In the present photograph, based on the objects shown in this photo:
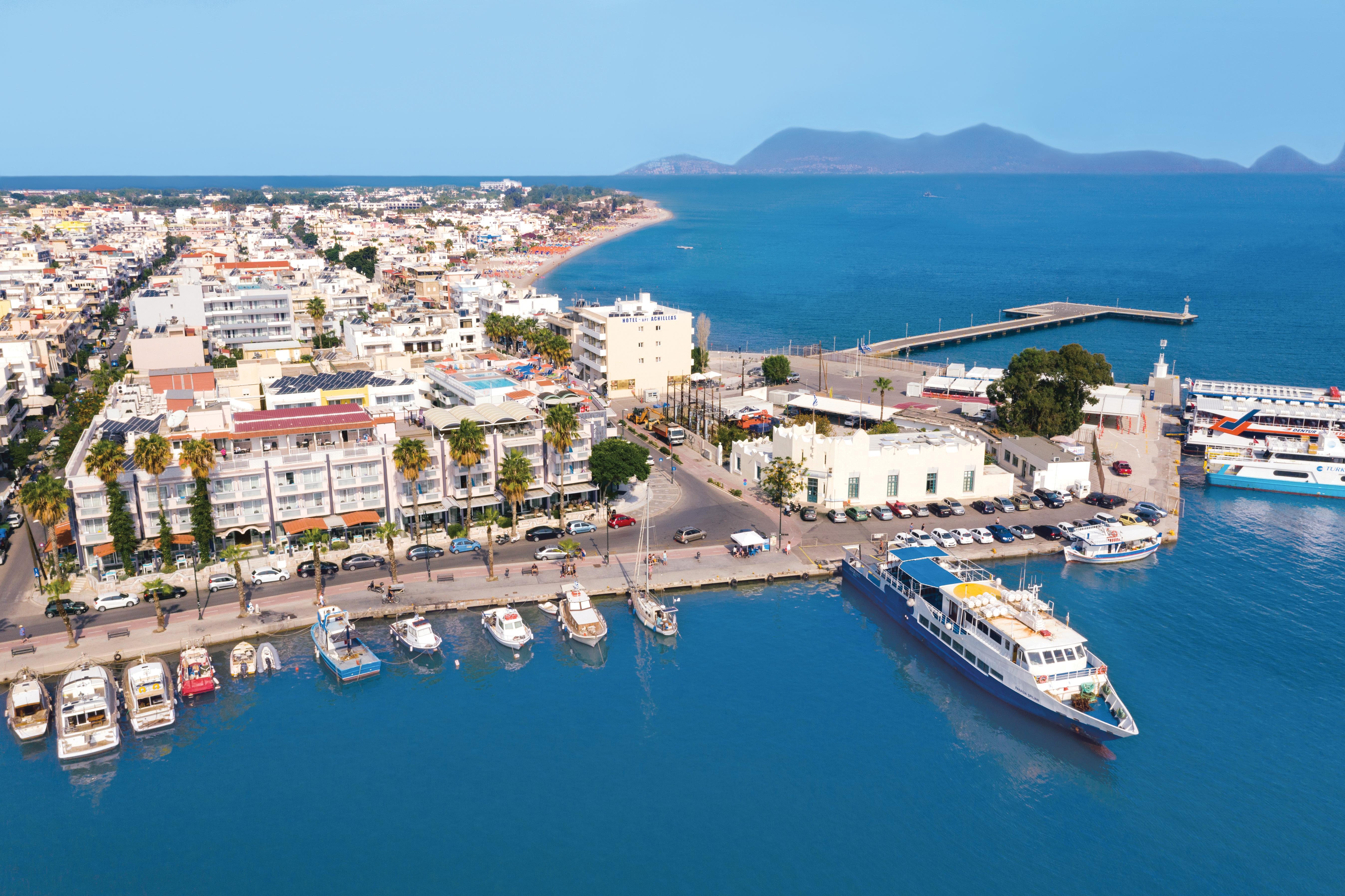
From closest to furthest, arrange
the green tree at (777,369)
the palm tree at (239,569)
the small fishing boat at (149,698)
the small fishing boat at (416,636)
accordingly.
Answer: the small fishing boat at (149,698)
the small fishing boat at (416,636)
the palm tree at (239,569)
the green tree at (777,369)

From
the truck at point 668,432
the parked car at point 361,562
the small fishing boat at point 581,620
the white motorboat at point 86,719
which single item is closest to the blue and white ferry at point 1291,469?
the truck at point 668,432

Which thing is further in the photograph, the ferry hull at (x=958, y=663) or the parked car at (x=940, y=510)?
→ the parked car at (x=940, y=510)

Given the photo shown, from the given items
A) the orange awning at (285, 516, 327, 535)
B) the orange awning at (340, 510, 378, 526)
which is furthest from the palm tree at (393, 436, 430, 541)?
the orange awning at (285, 516, 327, 535)

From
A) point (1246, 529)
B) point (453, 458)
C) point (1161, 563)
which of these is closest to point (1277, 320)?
point (1246, 529)

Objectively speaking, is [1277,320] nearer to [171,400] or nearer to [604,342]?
[604,342]

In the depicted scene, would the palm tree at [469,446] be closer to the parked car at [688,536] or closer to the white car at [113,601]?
the parked car at [688,536]

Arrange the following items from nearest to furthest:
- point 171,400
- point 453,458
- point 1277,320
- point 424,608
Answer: point 424,608 → point 453,458 → point 171,400 → point 1277,320

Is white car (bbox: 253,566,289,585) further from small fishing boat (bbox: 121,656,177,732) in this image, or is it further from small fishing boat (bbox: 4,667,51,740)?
small fishing boat (bbox: 4,667,51,740)
